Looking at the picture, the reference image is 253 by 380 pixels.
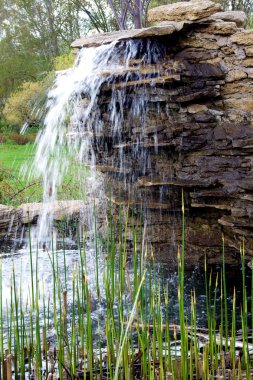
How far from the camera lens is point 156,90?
13.6 ft

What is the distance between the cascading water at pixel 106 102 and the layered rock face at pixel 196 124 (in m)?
0.01

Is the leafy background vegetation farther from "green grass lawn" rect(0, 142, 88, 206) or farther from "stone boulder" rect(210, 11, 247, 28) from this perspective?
"stone boulder" rect(210, 11, 247, 28)

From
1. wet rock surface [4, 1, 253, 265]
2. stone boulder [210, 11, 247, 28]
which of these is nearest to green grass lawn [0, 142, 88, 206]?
wet rock surface [4, 1, 253, 265]

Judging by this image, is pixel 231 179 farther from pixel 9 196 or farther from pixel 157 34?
→ pixel 9 196

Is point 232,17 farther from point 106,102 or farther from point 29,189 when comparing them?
point 29,189

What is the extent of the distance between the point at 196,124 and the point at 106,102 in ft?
2.12

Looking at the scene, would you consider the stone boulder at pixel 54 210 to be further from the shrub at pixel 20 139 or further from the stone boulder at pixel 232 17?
the shrub at pixel 20 139

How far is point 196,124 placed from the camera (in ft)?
13.6

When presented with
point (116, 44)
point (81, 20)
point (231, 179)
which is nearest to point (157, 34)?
point (116, 44)

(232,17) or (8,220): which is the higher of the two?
(232,17)

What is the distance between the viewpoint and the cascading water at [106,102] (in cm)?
417

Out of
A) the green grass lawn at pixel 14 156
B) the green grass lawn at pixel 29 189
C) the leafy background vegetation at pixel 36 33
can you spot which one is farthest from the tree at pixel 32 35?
the green grass lawn at pixel 29 189

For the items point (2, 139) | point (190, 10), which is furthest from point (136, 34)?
point (2, 139)

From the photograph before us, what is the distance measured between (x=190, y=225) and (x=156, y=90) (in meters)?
0.99
